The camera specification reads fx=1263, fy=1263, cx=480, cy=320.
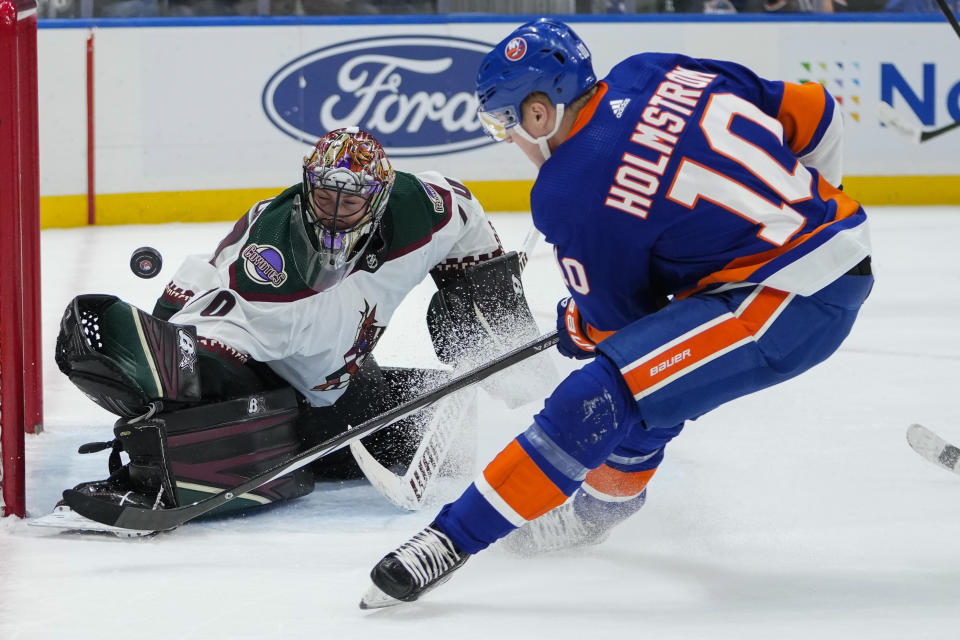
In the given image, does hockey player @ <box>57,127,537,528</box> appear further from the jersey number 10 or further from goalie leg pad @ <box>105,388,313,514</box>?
the jersey number 10

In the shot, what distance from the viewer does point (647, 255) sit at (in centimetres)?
192

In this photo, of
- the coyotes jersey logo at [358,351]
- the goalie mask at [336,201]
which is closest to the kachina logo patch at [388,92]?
the coyotes jersey logo at [358,351]

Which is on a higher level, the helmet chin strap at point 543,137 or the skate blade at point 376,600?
the helmet chin strap at point 543,137

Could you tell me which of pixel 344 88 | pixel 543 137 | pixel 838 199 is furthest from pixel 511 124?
pixel 344 88

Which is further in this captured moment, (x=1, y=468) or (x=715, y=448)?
(x=715, y=448)

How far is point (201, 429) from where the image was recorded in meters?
2.37

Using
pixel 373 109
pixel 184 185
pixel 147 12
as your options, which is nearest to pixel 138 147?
pixel 184 185

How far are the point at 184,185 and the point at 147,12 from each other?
0.87m

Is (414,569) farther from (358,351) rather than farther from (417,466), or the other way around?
(358,351)

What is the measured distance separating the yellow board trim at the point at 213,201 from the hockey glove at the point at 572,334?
4203 mm

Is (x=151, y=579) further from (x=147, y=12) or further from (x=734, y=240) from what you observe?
(x=147, y=12)

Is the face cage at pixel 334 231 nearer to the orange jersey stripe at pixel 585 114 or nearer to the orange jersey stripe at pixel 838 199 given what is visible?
the orange jersey stripe at pixel 585 114

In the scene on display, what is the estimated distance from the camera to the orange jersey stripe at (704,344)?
1840 mm

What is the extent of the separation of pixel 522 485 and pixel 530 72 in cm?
61
